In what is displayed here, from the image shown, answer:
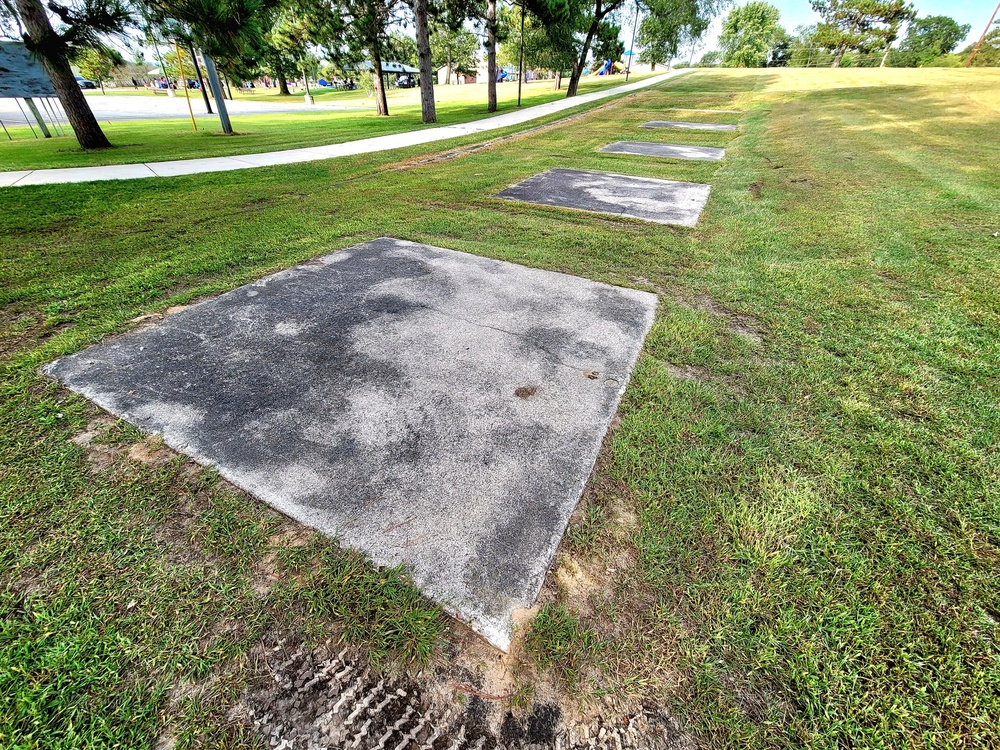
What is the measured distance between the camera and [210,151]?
964cm

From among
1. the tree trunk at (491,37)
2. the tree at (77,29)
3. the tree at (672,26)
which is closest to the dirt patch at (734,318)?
the tree at (77,29)

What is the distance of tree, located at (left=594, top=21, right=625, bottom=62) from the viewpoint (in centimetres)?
2269

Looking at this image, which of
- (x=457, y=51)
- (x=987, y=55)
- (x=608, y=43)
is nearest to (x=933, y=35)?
(x=987, y=55)

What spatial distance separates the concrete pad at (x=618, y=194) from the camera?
19.2ft

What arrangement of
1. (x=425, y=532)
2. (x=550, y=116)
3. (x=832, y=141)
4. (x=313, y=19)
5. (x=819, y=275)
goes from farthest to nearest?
(x=550, y=116), (x=313, y=19), (x=832, y=141), (x=819, y=275), (x=425, y=532)

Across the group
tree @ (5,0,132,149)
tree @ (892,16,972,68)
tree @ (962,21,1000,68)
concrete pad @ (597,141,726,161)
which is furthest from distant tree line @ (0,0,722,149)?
tree @ (892,16,972,68)

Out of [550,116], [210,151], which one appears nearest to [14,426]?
[210,151]

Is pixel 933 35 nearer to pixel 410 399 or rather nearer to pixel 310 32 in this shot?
pixel 310 32

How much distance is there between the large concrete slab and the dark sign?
37.5 ft

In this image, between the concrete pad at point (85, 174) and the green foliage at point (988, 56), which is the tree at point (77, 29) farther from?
the green foliage at point (988, 56)

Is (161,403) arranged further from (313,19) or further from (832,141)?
(313,19)

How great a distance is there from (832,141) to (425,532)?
13.5 m

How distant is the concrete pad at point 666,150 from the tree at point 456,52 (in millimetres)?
31266

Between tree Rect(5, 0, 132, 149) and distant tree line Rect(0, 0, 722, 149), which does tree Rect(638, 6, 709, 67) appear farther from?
tree Rect(5, 0, 132, 149)
